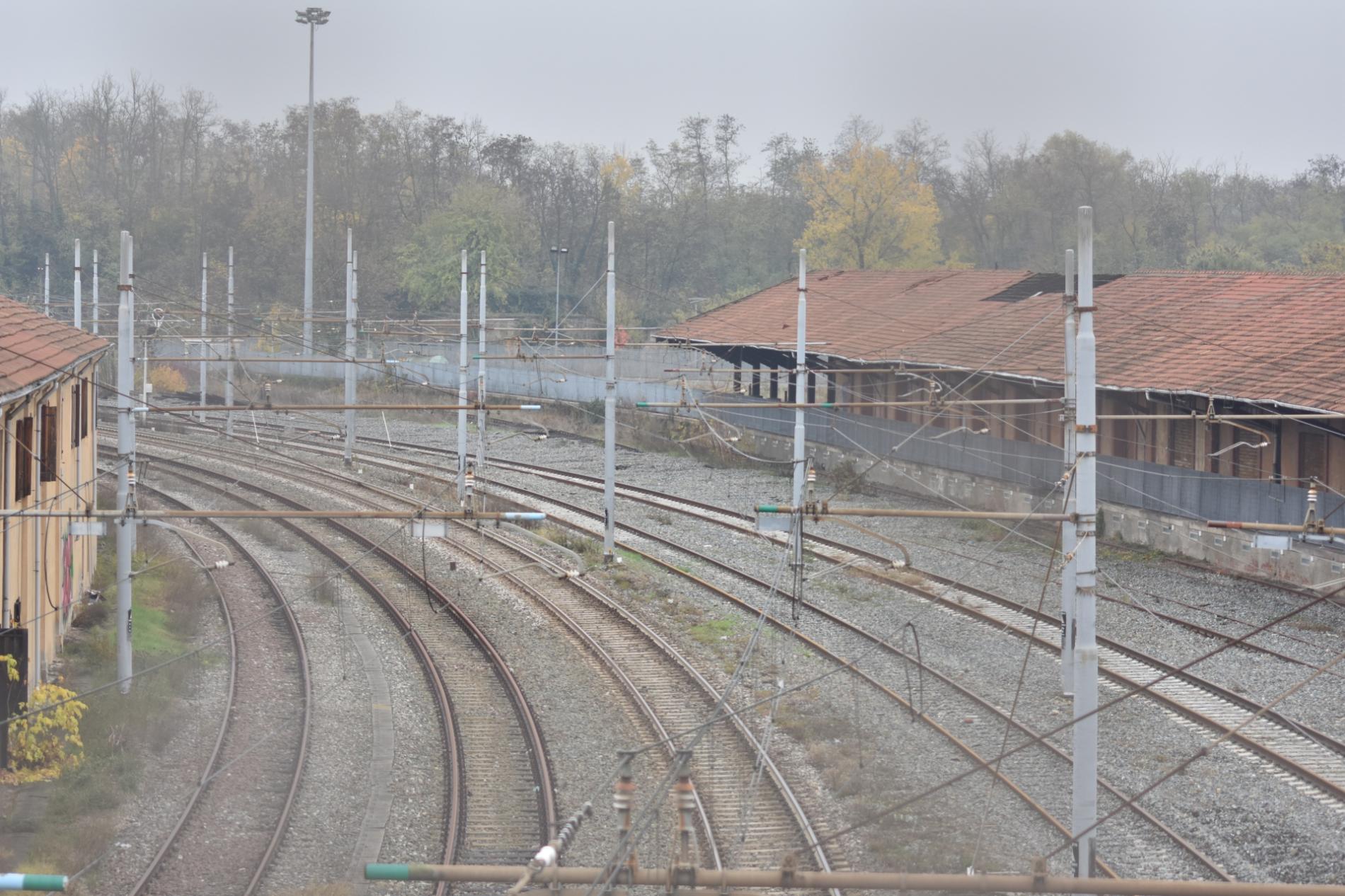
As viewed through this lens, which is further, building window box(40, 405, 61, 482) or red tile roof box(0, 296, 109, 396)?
building window box(40, 405, 61, 482)

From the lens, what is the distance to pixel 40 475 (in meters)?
17.1

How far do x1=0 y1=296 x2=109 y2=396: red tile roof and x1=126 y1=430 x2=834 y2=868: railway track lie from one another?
7.63 metres

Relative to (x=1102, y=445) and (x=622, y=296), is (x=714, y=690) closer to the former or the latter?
Answer: (x=1102, y=445)

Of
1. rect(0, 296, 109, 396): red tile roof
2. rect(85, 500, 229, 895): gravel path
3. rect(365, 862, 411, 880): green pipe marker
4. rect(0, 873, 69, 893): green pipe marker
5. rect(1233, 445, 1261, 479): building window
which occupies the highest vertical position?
rect(0, 296, 109, 396): red tile roof

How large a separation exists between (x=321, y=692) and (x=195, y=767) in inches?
117

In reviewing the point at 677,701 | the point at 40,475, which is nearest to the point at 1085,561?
the point at 677,701

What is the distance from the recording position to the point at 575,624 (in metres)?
20.3

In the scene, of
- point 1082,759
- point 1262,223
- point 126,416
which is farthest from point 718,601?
point 1262,223

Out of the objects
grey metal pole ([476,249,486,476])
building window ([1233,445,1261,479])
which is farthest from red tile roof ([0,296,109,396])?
building window ([1233,445,1261,479])

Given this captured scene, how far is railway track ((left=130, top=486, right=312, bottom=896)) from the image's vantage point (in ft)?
37.5

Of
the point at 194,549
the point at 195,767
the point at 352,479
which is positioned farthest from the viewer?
the point at 352,479

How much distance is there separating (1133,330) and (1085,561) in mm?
19898

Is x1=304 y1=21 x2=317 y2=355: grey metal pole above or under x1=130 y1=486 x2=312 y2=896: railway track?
above

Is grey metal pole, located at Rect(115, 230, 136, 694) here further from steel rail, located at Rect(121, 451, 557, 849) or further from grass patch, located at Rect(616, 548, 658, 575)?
grass patch, located at Rect(616, 548, 658, 575)
